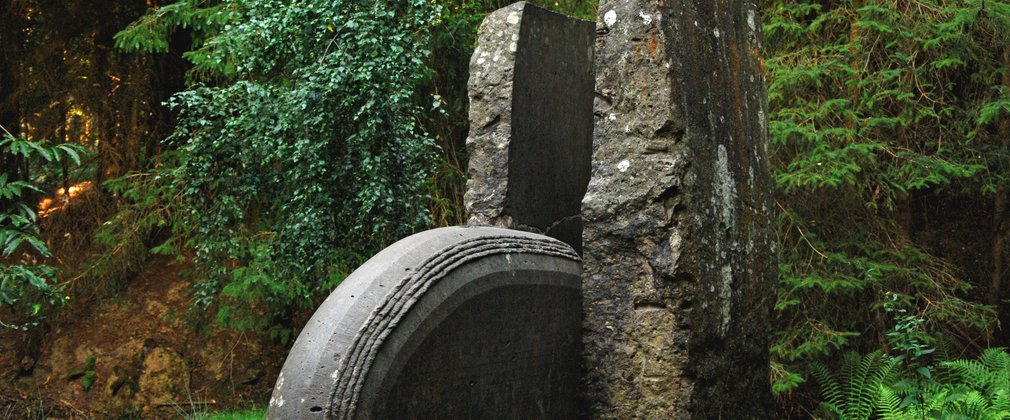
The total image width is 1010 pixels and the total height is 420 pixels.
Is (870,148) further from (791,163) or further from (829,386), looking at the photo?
(829,386)

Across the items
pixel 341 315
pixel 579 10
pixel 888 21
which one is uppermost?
pixel 579 10

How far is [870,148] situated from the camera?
7.23 m

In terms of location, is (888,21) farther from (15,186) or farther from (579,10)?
(15,186)

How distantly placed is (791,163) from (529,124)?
3097 mm

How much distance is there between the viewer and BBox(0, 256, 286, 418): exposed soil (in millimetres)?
9906

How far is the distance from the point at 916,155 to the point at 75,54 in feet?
29.1

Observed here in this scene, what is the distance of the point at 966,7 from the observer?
713 centimetres

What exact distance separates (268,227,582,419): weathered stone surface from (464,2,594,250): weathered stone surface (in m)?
0.65

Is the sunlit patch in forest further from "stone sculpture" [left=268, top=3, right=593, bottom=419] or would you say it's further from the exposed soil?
"stone sculpture" [left=268, top=3, right=593, bottom=419]

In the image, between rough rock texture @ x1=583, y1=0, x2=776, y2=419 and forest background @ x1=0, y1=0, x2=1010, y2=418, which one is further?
forest background @ x1=0, y1=0, x2=1010, y2=418

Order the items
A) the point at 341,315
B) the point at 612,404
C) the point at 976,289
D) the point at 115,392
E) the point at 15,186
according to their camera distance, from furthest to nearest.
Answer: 1. the point at 115,392
2. the point at 976,289
3. the point at 15,186
4. the point at 612,404
5. the point at 341,315

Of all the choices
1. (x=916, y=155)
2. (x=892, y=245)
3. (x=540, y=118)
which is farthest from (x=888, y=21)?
(x=540, y=118)

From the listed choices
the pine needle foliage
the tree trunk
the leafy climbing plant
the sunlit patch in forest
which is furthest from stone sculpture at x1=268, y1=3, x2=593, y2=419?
the sunlit patch in forest

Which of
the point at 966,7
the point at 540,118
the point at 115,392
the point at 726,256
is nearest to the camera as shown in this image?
the point at 726,256
